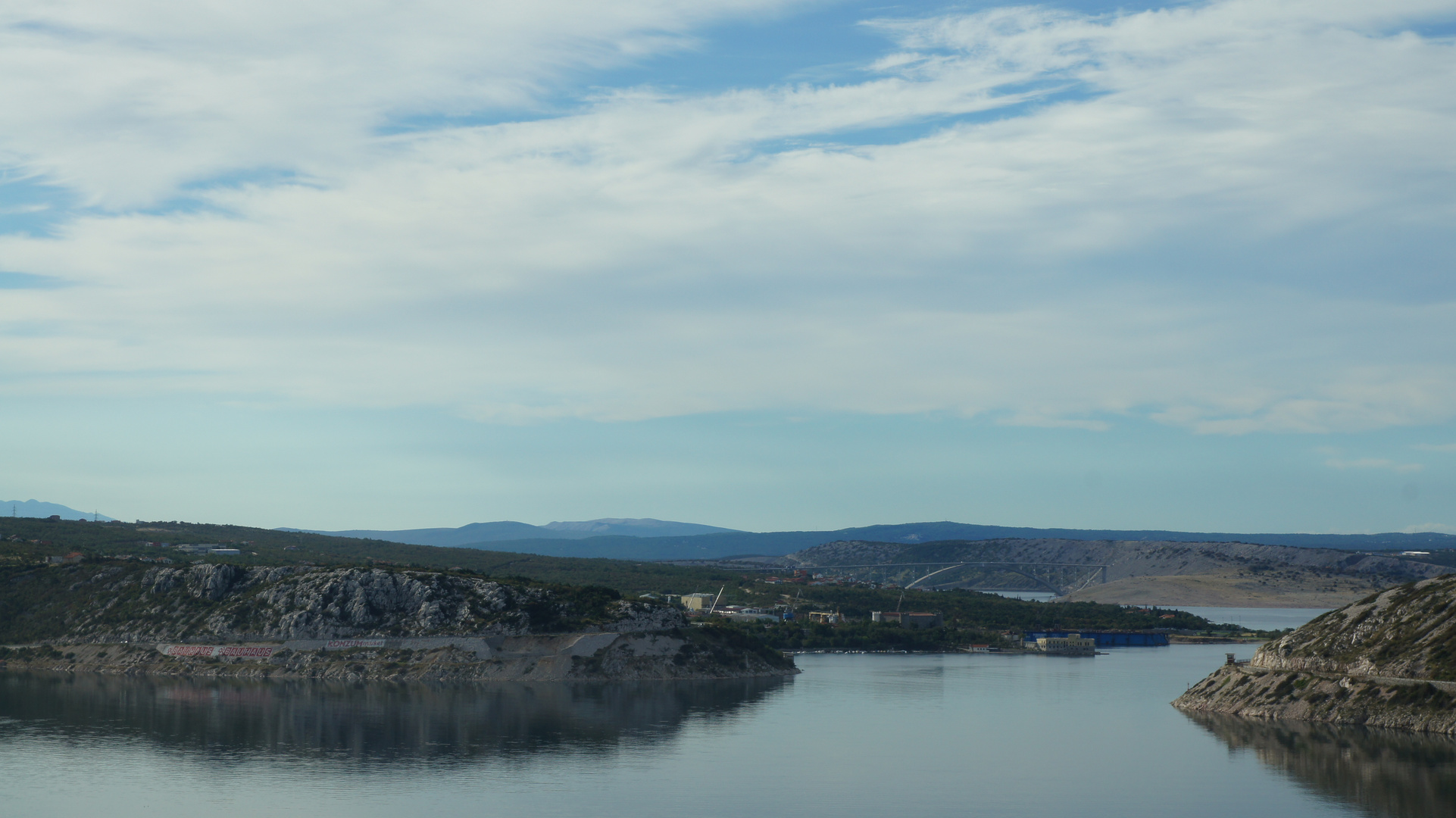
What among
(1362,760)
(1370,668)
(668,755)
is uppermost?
(1370,668)

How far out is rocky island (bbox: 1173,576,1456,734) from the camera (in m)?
95.4

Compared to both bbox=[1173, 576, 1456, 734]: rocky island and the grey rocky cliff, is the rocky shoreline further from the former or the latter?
bbox=[1173, 576, 1456, 734]: rocky island

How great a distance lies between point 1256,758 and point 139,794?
71.4 meters

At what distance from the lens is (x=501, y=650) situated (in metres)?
143

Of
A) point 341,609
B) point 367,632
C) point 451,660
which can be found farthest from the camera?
point 341,609

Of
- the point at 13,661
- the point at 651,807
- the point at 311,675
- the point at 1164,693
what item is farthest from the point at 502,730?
the point at 13,661

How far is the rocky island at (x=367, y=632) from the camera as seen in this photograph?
14238 cm

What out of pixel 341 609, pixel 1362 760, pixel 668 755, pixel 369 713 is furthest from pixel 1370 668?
pixel 341 609

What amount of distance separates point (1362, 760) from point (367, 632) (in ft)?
327

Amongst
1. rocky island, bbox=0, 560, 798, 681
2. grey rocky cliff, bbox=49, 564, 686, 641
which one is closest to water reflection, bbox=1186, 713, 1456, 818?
rocky island, bbox=0, 560, 798, 681

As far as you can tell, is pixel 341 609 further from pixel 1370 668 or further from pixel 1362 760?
pixel 1362 760

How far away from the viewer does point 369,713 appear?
379ft

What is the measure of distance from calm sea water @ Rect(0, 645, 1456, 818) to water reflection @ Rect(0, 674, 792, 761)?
0.45 meters

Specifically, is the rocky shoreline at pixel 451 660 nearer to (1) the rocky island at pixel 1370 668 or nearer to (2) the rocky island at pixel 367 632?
(2) the rocky island at pixel 367 632
